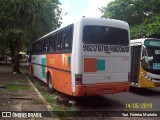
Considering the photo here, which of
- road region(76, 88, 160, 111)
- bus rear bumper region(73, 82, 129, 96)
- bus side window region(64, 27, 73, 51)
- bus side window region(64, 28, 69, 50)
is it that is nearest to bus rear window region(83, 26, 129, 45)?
bus side window region(64, 27, 73, 51)

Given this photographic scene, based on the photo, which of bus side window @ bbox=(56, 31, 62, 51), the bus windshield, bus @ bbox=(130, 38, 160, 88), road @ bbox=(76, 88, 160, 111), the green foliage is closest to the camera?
road @ bbox=(76, 88, 160, 111)

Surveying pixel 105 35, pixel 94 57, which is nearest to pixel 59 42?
pixel 105 35

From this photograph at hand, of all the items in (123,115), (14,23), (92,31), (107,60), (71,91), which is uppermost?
(14,23)

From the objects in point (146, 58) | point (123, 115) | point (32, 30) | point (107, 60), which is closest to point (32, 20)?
point (32, 30)

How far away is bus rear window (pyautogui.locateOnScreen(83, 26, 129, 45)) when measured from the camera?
9898mm

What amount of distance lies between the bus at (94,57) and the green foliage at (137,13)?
15.0 m

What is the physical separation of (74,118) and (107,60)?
2.85m

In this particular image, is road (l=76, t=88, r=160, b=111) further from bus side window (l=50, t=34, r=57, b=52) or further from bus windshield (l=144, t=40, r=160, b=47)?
bus side window (l=50, t=34, r=57, b=52)

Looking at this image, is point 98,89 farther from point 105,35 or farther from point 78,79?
point 105,35

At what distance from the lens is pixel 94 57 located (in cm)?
993

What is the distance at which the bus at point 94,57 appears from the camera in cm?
970

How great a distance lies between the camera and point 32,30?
20938mm

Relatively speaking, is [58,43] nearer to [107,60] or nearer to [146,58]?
[107,60]

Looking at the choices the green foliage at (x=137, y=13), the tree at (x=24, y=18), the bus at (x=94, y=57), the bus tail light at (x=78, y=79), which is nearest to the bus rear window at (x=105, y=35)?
the bus at (x=94, y=57)
